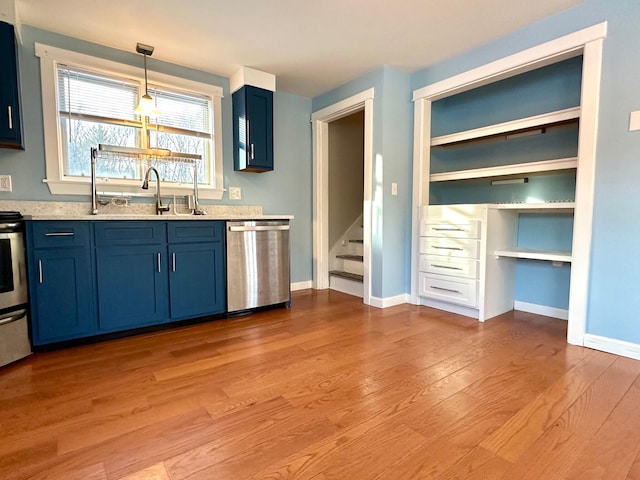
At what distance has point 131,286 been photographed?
2.45 meters

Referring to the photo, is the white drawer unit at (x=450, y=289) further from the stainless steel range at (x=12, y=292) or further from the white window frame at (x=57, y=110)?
the stainless steel range at (x=12, y=292)

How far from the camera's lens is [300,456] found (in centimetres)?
122

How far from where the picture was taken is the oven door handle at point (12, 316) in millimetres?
1960

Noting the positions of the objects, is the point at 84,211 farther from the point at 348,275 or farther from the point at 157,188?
the point at 348,275

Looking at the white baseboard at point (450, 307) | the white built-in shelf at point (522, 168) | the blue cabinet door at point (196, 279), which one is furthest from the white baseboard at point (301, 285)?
the white built-in shelf at point (522, 168)

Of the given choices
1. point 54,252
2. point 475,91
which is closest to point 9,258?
point 54,252

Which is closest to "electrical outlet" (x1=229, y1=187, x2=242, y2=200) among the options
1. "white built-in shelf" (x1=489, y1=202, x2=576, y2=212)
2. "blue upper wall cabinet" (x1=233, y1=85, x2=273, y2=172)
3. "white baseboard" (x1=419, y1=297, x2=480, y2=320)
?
"blue upper wall cabinet" (x1=233, y1=85, x2=273, y2=172)

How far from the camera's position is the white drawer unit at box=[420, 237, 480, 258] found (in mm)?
Answer: 2854

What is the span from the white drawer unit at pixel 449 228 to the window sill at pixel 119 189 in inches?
83.7

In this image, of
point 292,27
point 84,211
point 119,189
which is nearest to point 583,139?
point 292,27

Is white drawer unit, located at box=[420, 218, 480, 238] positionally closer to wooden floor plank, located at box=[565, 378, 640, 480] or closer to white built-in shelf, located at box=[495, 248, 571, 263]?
white built-in shelf, located at box=[495, 248, 571, 263]

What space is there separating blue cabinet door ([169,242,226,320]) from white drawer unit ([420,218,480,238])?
1.97 m

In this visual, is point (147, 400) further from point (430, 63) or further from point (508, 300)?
point (430, 63)

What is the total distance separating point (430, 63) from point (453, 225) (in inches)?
62.0
